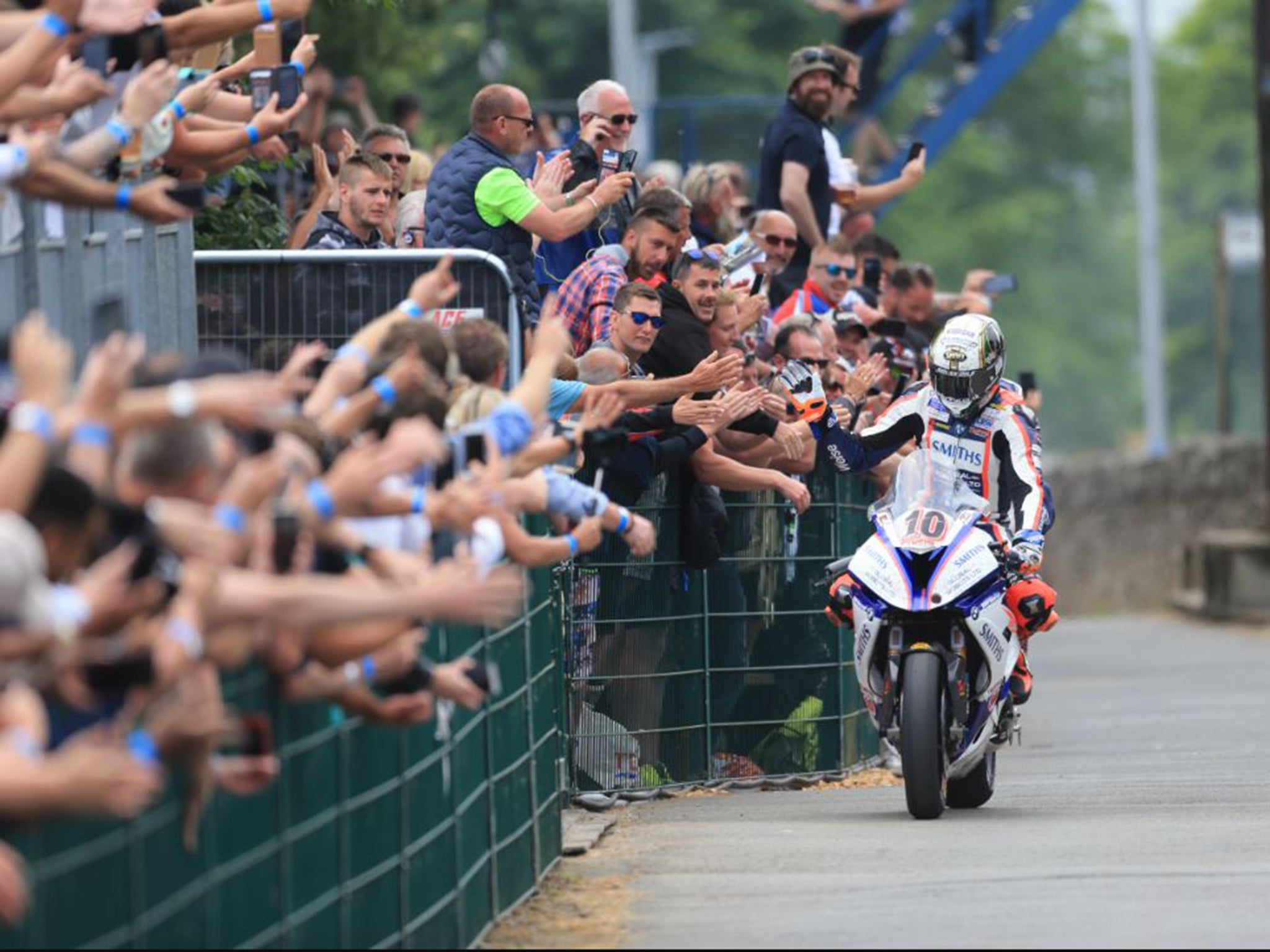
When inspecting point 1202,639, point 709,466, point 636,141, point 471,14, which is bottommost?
point 1202,639

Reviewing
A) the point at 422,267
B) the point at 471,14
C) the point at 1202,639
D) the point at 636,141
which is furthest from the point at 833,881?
the point at 471,14

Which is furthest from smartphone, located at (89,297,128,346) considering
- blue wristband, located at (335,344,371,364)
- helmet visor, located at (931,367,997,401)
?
helmet visor, located at (931,367,997,401)

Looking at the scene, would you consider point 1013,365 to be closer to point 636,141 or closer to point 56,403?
point 636,141

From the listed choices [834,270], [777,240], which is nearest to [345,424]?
[777,240]

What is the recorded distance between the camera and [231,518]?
6.69m

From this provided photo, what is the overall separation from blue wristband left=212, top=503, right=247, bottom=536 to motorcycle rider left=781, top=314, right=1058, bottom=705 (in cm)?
655

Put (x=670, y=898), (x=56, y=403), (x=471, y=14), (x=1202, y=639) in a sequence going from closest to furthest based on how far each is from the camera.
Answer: (x=56, y=403) < (x=670, y=898) < (x=1202, y=639) < (x=471, y=14)

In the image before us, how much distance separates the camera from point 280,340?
38.6ft

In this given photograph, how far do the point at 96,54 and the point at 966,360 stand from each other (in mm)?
5258

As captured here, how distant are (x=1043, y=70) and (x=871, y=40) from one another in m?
60.3

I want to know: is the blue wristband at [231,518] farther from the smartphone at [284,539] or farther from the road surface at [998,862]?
the road surface at [998,862]

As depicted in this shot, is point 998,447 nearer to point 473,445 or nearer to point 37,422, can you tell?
point 473,445

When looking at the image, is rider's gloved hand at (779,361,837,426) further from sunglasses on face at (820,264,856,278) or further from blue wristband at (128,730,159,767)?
blue wristband at (128,730,159,767)

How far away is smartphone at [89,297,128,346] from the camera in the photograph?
30.9ft
